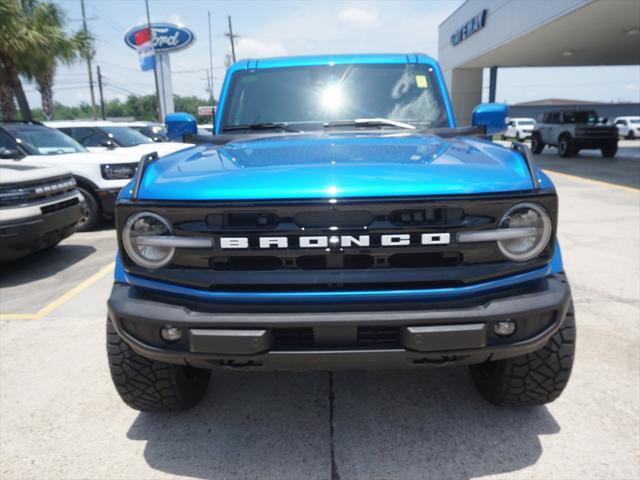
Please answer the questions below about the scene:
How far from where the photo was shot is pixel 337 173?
196cm

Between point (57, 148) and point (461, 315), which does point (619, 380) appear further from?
point (57, 148)

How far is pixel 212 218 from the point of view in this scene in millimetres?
1941

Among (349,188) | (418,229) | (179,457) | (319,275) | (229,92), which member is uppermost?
(229,92)

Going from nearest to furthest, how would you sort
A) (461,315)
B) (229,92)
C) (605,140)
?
1. (461,315)
2. (229,92)
3. (605,140)

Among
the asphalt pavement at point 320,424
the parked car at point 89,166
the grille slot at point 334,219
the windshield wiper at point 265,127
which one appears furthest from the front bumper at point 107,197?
the grille slot at point 334,219

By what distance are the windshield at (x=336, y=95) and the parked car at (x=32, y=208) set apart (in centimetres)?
269

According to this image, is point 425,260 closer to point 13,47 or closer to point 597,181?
point 597,181

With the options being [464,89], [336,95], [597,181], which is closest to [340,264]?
[336,95]

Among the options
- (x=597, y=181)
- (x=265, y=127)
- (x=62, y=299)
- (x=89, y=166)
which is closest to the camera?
(x=265, y=127)

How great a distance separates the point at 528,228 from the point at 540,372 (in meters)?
0.79

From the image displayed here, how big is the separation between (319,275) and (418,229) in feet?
1.38

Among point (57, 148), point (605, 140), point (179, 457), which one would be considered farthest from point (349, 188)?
point (605, 140)

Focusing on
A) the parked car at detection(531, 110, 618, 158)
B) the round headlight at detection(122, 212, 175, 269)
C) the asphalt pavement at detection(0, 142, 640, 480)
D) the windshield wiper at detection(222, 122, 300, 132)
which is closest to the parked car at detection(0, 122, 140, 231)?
the asphalt pavement at detection(0, 142, 640, 480)

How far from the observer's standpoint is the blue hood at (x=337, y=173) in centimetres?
189
